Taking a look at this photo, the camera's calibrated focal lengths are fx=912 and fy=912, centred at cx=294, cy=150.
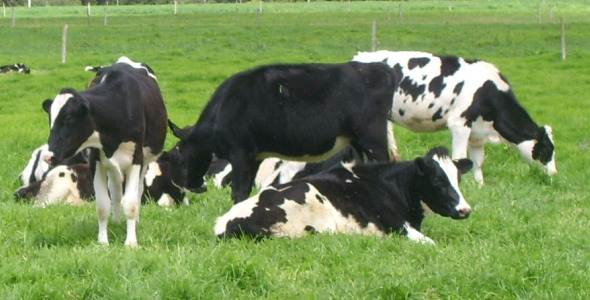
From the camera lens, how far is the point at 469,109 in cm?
1474

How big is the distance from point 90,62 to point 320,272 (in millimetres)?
25873

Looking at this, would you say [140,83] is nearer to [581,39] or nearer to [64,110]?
[64,110]

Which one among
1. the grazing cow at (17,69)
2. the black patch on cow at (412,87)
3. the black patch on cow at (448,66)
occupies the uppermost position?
the black patch on cow at (448,66)

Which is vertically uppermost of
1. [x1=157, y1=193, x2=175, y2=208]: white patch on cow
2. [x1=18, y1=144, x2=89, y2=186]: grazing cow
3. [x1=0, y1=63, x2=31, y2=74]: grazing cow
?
[x1=18, y1=144, x2=89, y2=186]: grazing cow

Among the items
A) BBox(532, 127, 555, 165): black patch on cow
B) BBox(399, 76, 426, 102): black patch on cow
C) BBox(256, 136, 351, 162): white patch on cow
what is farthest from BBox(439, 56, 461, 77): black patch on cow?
BBox(256, 136, 351, 162): white patch on cow

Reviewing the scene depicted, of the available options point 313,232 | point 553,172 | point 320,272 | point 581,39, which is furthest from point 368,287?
point 581,39

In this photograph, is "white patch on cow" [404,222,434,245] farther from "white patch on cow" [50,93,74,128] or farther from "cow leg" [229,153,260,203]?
"white patch on cow" [50,93,74,128]

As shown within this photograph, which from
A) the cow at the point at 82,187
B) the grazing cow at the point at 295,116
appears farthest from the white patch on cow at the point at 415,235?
the cow at the point at 82,187

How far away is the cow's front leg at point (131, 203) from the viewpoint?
29.0 feet

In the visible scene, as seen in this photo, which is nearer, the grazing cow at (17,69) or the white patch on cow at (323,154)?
the white patch on cow at (323,154)

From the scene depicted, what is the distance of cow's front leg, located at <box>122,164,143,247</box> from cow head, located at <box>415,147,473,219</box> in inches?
116

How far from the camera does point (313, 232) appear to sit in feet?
28.5

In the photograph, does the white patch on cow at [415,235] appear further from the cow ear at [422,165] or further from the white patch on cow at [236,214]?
the white patch on cow at [236,214]

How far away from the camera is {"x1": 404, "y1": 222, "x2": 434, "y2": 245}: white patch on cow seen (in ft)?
28.4
